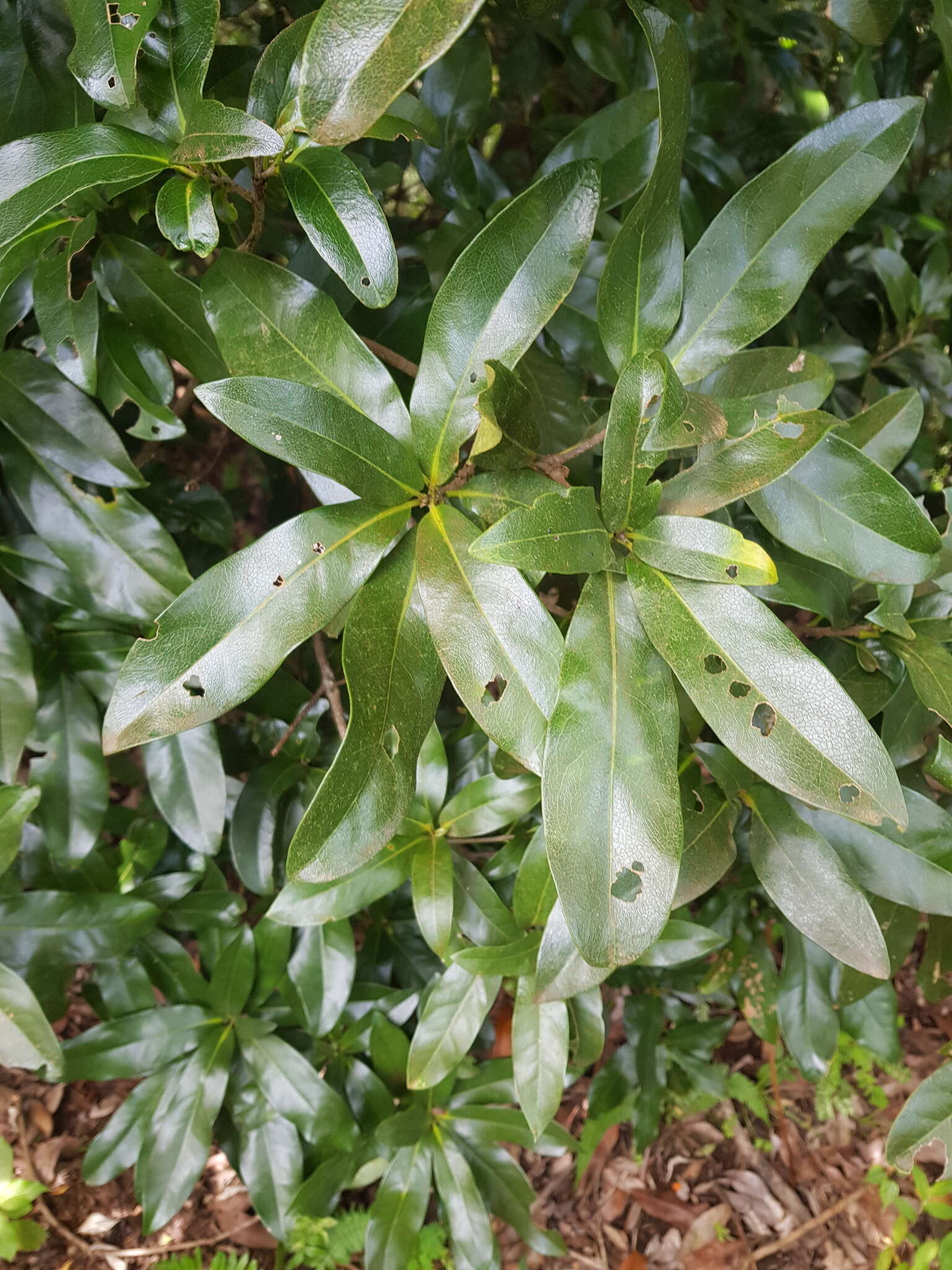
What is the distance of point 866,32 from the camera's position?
70 cm

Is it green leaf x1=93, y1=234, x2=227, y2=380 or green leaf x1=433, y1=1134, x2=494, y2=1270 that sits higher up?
green leaf x1=93, y1=234, x2=227, y2=380

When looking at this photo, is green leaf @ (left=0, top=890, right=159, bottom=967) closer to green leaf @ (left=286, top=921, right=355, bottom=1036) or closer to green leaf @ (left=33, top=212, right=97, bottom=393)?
green leaf @ (left=286, top=921, right=355, bottom=1036)

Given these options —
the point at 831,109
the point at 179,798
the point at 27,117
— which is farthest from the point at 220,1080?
the point at 831,109

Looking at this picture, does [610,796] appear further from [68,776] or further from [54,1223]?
[54,1223]

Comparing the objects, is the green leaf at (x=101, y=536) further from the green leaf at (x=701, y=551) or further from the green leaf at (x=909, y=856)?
the green leaf at (x=909, y=856)

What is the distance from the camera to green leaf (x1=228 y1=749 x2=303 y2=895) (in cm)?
114

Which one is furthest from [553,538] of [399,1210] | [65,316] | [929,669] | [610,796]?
[399,1210]

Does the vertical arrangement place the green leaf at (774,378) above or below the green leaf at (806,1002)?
above

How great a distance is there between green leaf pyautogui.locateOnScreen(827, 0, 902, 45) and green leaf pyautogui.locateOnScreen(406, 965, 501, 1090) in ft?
3.81

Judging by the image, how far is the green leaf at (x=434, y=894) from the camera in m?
0.97

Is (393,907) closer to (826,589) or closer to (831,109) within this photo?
(826,589)

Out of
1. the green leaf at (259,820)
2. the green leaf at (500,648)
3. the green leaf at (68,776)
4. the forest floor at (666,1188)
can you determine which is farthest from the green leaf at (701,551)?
the forest floor at (666,1188)

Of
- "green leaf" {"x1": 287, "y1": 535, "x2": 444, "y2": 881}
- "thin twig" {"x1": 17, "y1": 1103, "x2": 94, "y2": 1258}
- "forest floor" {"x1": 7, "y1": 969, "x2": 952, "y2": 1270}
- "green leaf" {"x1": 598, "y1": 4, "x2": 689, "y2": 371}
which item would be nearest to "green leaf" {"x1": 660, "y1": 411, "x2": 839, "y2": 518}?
"green leaf" {"x1": 598, "y1": 4, "x2": 689, "y2": 371}

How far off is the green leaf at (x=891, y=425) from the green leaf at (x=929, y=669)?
0.22 meters
